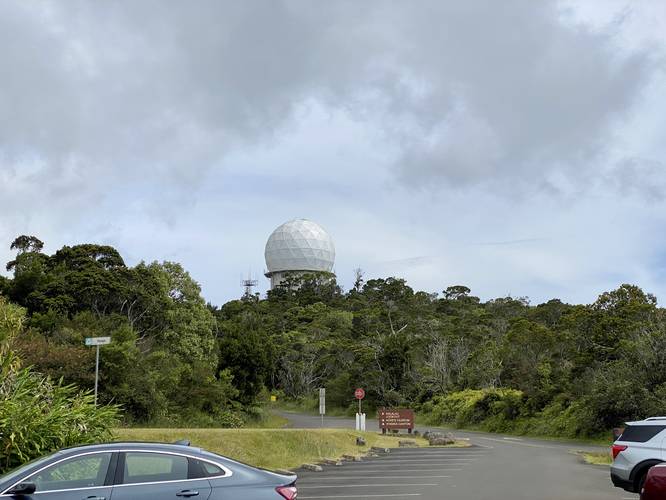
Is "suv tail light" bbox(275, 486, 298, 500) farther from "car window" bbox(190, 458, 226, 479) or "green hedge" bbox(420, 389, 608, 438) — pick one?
"green hedge" bbox(420, 389, 608, 438)

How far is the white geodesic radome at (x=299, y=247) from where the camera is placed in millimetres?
98438

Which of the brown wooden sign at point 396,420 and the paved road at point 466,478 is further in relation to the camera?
the brown wooden sign at point 396,420

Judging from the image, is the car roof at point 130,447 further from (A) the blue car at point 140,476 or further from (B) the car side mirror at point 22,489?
(B) the car side mirror at point 22,489

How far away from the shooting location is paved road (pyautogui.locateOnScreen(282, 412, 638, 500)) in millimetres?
15086

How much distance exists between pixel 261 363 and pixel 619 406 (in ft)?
81.6

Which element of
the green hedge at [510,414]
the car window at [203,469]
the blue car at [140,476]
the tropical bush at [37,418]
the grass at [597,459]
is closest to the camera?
the blue car at [140,476]

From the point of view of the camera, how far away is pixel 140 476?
822cm

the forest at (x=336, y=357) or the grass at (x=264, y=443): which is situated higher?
the forest at (x=336, y=357)

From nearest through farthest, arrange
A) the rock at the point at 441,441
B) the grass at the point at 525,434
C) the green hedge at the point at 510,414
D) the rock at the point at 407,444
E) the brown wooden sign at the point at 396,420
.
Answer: the rock at the point at 407,444
the rock at the point at 441,441
the grass at the point at 525,434
the green hedge at the point at 510,414
the brown wooden sign at the point at 396,420

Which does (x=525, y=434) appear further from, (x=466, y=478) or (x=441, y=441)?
(x=466, y=478)

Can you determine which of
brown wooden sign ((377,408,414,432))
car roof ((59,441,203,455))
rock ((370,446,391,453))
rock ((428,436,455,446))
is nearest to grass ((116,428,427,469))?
rock ((370,446,391,453))

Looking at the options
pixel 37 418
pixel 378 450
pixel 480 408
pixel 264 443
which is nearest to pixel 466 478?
pixel 264 443

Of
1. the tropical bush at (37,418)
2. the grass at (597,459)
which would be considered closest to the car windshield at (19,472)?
the tropical bush at (37,418)

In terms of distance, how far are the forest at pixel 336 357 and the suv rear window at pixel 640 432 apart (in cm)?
1234
